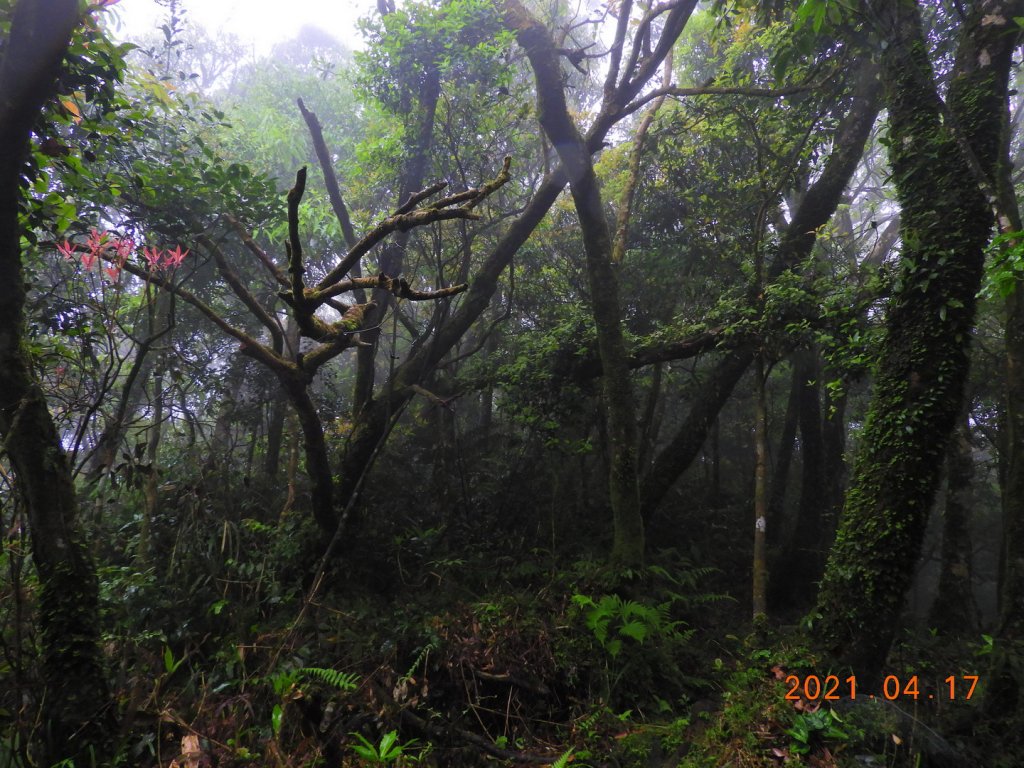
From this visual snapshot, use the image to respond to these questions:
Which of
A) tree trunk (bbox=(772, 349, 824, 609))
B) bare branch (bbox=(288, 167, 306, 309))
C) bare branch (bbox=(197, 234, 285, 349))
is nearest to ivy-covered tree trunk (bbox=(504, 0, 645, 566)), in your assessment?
bare branch (bbox=(197, 234, 285, 349))

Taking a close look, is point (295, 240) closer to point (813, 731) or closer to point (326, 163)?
point (813, 731)

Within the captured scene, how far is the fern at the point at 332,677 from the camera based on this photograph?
4.00m

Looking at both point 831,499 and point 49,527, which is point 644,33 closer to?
point 49,527

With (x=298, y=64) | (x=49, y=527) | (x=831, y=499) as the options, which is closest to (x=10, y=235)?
(x=49, y=527)

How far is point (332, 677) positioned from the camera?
13.2ft

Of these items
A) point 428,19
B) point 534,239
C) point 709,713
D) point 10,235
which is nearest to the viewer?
point 10,235

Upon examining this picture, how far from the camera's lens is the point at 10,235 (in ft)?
9.68

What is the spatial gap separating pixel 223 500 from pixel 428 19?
686cm

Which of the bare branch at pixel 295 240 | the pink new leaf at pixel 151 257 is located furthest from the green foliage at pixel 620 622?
the pink new leaf at pixel 151 257

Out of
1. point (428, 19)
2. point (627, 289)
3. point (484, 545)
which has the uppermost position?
point (428, 19)

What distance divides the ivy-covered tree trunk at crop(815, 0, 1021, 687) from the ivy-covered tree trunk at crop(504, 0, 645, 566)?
2.30 m

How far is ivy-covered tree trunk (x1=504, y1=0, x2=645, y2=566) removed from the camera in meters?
5.81

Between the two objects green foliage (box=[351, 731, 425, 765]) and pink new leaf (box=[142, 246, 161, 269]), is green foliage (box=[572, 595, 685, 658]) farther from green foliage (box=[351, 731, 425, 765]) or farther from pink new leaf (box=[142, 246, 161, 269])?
pink new leaf (box=[142, 246, 161, 269])

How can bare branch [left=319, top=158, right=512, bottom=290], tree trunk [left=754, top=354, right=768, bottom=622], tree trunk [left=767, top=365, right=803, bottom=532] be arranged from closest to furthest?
bare branch [left=319, top=158, right=512, bottom=290] < tree trunk [left=754, top=354, right=768, bottom=622] < tree trunk [left=767, top=365, right=803, bottom=532]
